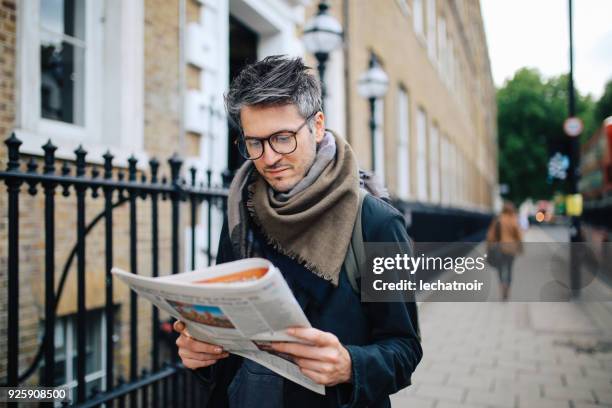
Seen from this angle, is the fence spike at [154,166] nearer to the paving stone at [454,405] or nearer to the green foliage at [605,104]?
the paving stone at [454,405]

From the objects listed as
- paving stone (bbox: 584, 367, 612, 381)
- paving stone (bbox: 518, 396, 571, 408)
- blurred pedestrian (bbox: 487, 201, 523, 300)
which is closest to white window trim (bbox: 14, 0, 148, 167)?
paving stone (bbox: 518, 396, 571, 408)

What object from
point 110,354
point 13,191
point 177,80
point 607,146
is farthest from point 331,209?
point 607,146

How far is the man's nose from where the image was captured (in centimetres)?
162

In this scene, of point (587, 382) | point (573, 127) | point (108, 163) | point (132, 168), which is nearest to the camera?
point (108, 163)

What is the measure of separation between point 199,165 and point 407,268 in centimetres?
392

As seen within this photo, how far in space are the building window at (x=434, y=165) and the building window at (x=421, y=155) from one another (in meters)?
0.60

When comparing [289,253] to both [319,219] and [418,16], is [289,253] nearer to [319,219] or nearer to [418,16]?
[319,219]

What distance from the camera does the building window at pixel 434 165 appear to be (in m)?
16.7

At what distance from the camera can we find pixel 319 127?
176cm

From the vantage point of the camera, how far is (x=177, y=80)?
4758 millimetres

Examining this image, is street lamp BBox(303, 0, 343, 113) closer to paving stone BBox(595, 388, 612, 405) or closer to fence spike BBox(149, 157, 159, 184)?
fence spike BBox(149, 157, 159, 184)

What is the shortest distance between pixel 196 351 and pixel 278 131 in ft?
2.52

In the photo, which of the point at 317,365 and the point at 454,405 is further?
the point at 454,405

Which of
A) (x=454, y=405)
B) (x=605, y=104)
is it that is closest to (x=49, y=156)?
(x=454, y=405)
